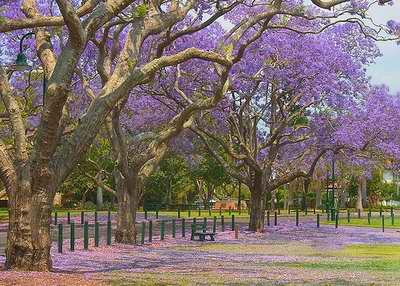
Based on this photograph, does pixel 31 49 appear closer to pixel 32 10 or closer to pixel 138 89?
pixel 138 89

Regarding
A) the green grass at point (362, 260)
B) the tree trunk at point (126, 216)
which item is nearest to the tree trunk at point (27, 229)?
the green grass at point (362, 260)

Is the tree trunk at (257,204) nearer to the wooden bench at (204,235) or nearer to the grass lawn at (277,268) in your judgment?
the wooden bench at (204,235)

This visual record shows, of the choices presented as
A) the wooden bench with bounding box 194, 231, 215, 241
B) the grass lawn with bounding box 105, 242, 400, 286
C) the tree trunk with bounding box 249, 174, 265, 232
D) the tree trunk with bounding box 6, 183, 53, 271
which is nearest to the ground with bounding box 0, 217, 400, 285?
the grass lawn with bounding box 105, 242, 400, 286

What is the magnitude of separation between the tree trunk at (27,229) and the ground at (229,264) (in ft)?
1.87

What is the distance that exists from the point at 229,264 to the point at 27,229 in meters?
5.95

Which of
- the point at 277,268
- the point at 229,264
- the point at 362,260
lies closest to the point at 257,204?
the point at 362,260

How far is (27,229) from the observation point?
45.2ft

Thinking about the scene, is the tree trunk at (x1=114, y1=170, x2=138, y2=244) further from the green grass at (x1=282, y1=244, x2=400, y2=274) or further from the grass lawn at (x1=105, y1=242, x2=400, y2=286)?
the green grass at (x1=282, y1=244, x2=400, y2=274)

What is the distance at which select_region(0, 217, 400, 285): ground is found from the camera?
534 inches

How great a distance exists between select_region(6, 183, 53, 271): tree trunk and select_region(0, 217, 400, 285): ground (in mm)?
569

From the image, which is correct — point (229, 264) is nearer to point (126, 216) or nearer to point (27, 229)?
point (27, 229)

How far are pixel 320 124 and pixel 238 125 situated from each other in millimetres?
4041

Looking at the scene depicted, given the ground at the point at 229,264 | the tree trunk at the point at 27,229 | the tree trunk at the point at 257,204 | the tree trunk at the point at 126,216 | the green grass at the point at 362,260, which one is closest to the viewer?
the ground at the point at 229,264

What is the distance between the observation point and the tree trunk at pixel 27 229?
13750 mm
